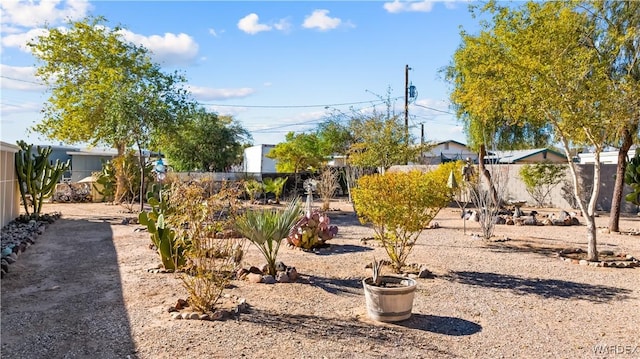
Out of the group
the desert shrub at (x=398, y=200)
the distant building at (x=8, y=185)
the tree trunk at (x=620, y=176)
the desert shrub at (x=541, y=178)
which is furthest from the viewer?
the desert shrub at (x=541, y=178)

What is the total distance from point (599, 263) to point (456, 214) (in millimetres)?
8557

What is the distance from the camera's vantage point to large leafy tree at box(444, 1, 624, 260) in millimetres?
7688

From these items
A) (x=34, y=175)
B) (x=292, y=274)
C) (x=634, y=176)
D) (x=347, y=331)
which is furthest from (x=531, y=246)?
(x=34, y=175)

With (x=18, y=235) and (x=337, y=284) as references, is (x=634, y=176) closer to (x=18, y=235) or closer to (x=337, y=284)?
(x=337, y=284)

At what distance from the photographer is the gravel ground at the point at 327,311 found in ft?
14.2

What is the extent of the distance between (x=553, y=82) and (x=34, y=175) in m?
12.4

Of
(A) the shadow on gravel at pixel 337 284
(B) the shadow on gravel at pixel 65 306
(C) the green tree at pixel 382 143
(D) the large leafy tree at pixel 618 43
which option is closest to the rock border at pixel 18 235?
(B) the shadow on gravel at pixel 65 306

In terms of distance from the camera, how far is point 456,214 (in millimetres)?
16562

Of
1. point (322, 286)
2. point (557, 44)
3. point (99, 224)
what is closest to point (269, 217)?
point (322, 286)

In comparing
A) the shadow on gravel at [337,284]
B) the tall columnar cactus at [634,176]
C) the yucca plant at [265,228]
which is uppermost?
the tall columnar cactus at [634,176]

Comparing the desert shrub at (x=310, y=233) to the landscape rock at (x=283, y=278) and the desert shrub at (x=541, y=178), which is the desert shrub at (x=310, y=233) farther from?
the desert shrub at (x=541, y=178)

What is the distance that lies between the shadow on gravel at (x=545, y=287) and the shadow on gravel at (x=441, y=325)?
163 cm

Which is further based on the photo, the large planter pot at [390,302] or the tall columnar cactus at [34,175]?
the tall columnar cactus at [34,175]

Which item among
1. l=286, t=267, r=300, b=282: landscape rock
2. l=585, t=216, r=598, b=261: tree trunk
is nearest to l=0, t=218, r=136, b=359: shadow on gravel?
l=286, t=267, r=300, b=282: landscape rock
